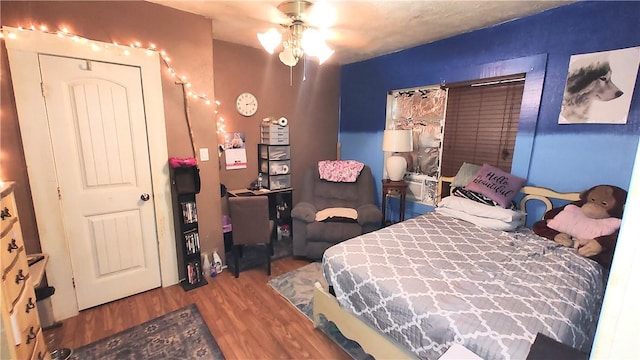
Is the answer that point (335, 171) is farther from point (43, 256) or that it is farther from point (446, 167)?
point (43, 256)

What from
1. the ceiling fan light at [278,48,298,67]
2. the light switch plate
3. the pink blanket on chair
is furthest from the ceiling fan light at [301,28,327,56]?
the pink blanket on chair

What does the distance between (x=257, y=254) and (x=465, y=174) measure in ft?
7.98

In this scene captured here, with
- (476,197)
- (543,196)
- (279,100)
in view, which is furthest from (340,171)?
(543,196)

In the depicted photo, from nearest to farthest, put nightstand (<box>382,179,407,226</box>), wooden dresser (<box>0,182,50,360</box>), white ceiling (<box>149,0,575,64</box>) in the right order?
1. wooden dresser (<box>0,182,50,360</box>)
2. white ceiling (<box>149,0,575,64</box>)
3. nightstand (<box>382,179,407,226</box>)

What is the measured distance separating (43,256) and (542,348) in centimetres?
282

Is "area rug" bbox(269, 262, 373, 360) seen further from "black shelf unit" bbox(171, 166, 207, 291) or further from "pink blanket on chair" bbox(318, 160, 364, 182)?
"pink blanket on chair" bbox(318, 160, 364, 182)

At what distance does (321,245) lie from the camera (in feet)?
9.64

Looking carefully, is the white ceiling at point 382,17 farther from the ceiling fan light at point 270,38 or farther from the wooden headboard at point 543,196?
the wooden headboard at point 543,196

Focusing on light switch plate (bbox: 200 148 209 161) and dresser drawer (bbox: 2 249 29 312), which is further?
light switch plate (bbox: 200 148 209 161)

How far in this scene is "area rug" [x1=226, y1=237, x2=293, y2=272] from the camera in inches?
116

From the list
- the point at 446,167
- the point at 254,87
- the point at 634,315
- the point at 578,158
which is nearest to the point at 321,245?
the point at 446,167

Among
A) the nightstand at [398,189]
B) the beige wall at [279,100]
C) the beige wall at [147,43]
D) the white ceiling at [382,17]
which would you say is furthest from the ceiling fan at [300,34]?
the nightstand at [398,189]

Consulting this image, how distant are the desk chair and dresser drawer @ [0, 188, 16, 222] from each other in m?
1.40

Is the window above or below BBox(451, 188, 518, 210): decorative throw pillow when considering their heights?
above
